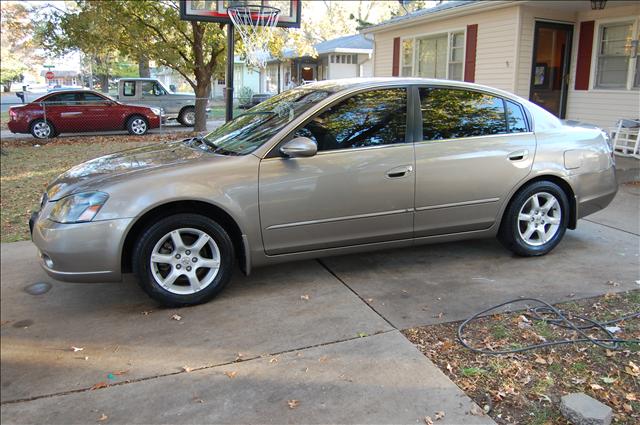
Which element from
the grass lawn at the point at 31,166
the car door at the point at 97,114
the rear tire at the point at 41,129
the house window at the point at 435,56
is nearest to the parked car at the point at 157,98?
the car door at the point at 97,114

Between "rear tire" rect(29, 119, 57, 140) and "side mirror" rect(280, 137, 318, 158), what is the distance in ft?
43.9

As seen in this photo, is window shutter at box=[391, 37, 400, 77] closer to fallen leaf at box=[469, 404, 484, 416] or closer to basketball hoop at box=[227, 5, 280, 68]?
basketball hoop at box=[227, 5, 280, 68]

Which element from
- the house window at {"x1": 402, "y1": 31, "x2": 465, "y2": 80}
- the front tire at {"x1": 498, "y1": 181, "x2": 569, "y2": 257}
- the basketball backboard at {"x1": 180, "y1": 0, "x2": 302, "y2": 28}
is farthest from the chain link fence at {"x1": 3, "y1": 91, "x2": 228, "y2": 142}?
the front tire at {"x1": 498, "y1": 181, "x2": 569, "y2": 257}

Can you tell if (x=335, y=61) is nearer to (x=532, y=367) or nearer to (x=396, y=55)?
(x=396, y=55)

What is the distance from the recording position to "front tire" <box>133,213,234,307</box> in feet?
12.6

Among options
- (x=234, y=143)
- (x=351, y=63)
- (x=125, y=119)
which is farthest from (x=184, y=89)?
(x=234, y=143)

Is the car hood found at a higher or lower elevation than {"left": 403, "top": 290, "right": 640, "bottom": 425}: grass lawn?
higher

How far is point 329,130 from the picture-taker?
14.3ft

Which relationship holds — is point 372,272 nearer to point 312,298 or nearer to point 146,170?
point 312,298

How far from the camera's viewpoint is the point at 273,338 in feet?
11.7

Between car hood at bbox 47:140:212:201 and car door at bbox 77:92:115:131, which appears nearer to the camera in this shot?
car hood at bbox 47:140:212:201

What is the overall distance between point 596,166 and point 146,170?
4060mm

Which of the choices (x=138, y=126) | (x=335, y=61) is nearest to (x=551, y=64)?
(x=138, y=126)

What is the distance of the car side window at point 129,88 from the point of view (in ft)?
62.7
